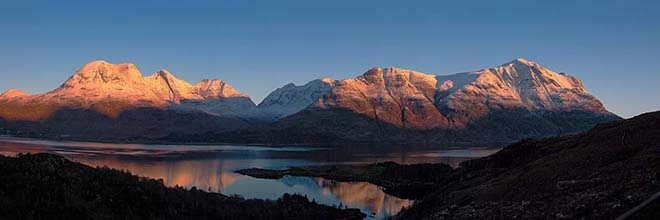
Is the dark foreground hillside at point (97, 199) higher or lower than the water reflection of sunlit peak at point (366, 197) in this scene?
higher

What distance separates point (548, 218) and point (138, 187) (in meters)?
34.0

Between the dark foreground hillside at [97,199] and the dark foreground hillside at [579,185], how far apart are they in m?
18.3

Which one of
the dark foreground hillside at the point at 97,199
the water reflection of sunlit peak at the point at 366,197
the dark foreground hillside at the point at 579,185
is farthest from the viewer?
the water reflection of sunlit peak at the point at 366,197

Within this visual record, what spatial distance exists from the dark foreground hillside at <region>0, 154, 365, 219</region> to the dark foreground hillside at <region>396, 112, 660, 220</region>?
18251 millimetres

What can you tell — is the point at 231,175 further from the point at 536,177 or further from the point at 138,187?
the point at 536,177

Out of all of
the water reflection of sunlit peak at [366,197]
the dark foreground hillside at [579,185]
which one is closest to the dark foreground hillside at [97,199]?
the water reflection of sunlit peak at [366,197]

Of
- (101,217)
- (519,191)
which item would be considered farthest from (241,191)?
(519,191)

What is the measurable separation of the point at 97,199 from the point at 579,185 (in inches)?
1317

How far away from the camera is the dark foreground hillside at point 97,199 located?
34.0 m

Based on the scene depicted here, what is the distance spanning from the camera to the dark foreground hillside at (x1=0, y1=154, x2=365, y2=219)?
34.0 metres

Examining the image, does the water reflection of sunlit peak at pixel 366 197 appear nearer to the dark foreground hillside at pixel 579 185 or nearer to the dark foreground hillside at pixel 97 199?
the dark foreground hillside at pixel 97 199

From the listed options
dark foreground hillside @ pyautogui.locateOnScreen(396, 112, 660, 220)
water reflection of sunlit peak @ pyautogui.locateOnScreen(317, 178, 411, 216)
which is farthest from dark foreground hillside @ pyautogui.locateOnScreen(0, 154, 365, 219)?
dark foreground hillside @ pyautogui.locateOnScreen(396, 112, 660, 220)

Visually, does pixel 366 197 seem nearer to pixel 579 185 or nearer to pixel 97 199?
pixel 97 199

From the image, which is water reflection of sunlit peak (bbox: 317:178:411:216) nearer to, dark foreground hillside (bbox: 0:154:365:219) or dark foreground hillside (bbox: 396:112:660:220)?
dark foreground hillside (bbox: 0:154:365:219)
